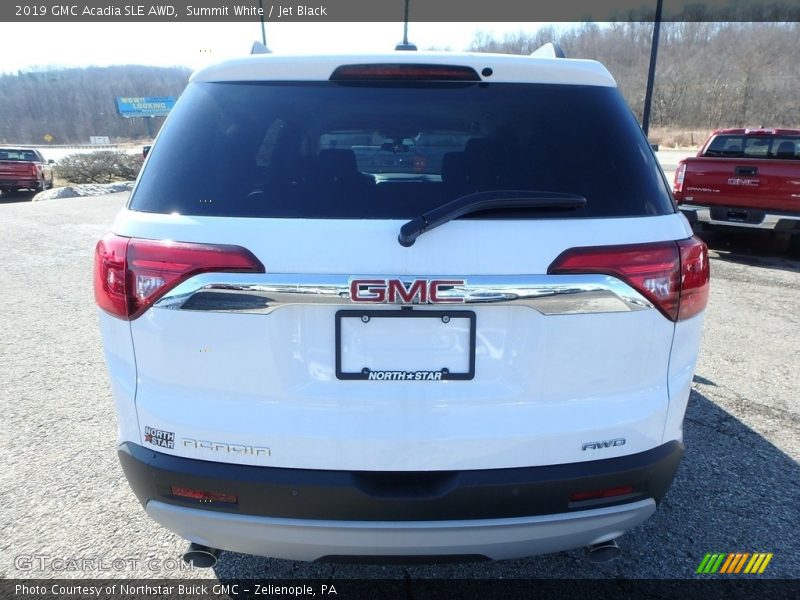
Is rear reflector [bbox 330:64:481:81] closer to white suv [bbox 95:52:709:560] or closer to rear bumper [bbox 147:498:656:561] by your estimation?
white suv [bbox 95:52:709:560]

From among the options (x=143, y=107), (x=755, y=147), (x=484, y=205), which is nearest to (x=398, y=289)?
(x=484, y=205)

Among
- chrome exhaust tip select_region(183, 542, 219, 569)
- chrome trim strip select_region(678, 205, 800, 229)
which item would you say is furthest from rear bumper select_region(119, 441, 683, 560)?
chrome trim strip select_region(678, 205, 800, 229)

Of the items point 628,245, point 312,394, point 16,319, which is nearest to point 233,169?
point 312,394

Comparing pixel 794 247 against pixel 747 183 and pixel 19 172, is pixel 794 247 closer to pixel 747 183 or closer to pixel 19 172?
pixel 747 183

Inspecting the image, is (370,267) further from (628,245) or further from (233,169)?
(628,245)

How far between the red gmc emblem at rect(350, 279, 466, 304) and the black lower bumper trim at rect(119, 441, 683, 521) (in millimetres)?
559

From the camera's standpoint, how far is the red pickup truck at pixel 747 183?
8422mm

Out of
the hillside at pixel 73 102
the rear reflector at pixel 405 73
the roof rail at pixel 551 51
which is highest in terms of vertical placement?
the roof rail at pixel 551 51

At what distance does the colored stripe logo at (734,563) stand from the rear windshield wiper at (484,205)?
1792mm

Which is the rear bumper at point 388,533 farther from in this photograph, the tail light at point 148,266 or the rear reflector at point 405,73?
the rear reflector at point 405,73

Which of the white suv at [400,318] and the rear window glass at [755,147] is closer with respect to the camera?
the white suv at [400,318]

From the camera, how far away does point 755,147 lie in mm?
9508

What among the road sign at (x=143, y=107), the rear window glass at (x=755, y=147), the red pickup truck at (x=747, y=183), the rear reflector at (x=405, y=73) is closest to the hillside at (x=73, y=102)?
the road sign at (x=143, y=107)

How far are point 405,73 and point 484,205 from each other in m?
0.58
